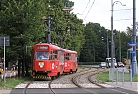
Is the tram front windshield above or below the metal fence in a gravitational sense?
above

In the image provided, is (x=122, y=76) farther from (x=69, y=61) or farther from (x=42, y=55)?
(x=69, y=61)

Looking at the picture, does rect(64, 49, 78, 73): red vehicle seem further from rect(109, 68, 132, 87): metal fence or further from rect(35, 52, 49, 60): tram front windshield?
rect(109, 68, 132, 87): metal fence

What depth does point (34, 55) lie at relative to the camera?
3075 cm

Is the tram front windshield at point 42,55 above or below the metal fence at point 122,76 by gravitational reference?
above

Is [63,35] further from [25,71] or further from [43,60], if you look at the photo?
[43,60]

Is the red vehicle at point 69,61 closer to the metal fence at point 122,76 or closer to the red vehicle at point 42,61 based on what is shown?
the red vehicle at point 42,61

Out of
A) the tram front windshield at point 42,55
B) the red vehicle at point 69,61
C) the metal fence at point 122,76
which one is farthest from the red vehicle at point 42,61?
the red vehicle at point 69,61

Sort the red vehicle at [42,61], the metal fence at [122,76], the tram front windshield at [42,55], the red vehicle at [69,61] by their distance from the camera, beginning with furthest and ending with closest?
the red vehicle at [69,61] < the tram front windshield at [42,55] < the red vehicle at [42,61] < the metal fence at [122,76]

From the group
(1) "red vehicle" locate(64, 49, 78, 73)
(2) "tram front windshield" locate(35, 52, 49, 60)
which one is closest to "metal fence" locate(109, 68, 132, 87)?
(2) "tram front windshield" locate(35, 52, 49, 60)

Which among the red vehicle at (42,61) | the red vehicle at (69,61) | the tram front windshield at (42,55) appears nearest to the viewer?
the red vehicle at (42,61)

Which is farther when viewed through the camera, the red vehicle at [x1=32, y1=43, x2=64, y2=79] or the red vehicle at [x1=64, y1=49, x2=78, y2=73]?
the red vehicle at [x1=64, y1=49, x2=78, y2=73]

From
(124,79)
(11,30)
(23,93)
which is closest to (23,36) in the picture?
(11,30)

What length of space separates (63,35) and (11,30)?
2779 cm

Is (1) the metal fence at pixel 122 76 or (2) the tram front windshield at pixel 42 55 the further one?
(2) the tram front windshield at pixel 42 55
